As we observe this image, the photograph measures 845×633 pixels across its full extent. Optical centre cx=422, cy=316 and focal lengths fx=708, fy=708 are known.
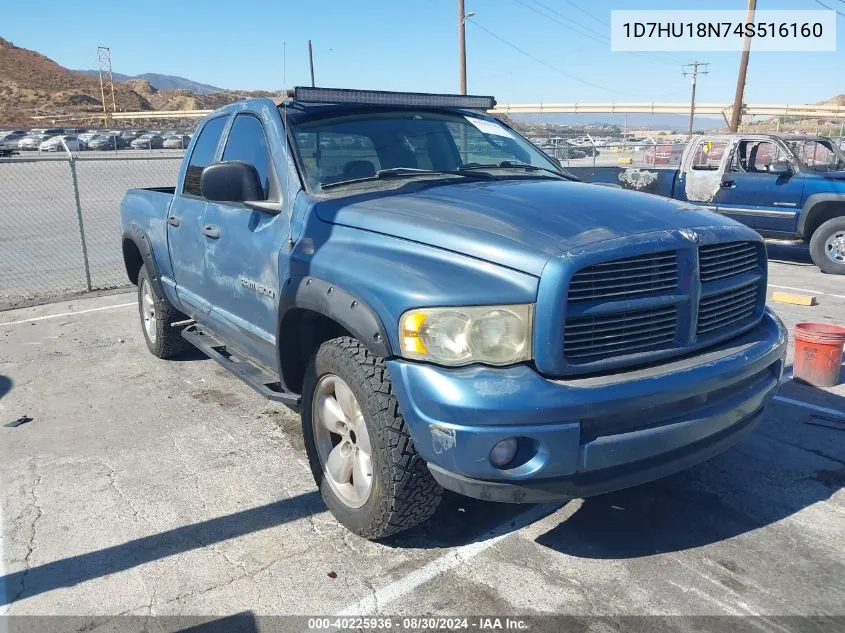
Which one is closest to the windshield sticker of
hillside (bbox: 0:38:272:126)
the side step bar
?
the side step bar

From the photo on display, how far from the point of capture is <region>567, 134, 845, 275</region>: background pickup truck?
9.88 meters

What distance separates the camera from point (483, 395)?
255 cm

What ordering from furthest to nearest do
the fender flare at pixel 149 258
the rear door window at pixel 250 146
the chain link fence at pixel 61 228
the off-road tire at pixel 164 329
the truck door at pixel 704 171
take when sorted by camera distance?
the truck door at pixel 704 171, the chain link fence at pixel 61 228, the off-road tire at pixel 164 329, the fender flare at pixel 149 258, the rear door window at pixel 250 146

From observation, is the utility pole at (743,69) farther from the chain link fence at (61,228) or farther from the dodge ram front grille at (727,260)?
the dodge ram front grille at (727,260)

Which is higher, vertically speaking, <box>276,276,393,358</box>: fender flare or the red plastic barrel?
<box>276,276,393,358</box>: fender flare

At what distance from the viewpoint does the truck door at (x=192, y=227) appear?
470 cm

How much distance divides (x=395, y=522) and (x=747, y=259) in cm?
206

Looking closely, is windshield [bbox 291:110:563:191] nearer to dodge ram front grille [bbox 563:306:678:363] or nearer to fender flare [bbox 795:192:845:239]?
dodge ram front grille [bbox 563:306:678:363]

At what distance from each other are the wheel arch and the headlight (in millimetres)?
199

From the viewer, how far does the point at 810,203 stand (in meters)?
9.96

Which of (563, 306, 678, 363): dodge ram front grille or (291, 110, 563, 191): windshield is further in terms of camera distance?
(291, 110, 563, 191): windshield

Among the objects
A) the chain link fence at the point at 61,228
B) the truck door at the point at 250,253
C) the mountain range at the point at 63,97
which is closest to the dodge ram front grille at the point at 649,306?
the truck door at the point at 250,253

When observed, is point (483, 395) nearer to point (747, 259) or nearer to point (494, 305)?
point (494, 305)

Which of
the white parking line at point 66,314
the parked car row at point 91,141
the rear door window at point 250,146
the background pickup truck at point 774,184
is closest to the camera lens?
the rear door window at point 250,146
